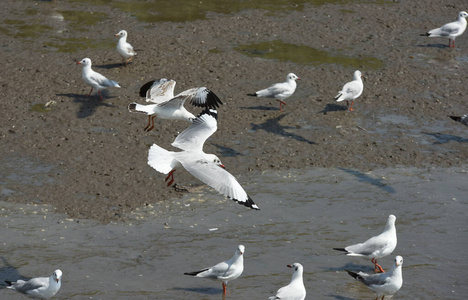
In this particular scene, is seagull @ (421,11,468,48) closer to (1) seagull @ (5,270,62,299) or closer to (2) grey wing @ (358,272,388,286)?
Answer: (2) grey wing @ (358,272,388,286)

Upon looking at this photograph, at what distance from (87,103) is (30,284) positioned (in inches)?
248

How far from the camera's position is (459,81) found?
580 inches

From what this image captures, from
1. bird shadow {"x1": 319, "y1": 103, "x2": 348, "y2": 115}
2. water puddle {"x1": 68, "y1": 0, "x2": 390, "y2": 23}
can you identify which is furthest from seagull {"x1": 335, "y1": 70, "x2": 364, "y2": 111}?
water puddle {"x1": 68, "y1": 0, "x2": 390, "y2": 23}

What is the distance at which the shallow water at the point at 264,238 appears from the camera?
8086 millimetres

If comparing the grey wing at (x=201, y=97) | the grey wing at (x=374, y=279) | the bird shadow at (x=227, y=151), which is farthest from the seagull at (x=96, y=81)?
the grey wing at (x=374, y=279)

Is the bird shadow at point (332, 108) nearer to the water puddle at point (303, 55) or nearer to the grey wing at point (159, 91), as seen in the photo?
the water puddle at point (303, 55)

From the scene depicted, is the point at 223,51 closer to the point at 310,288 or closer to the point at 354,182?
the point at 354,182

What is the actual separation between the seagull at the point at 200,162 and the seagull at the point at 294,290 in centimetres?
101

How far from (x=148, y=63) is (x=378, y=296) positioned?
8.71 metres

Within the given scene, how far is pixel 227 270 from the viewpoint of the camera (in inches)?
305

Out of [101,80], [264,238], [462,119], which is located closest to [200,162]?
[264,238]

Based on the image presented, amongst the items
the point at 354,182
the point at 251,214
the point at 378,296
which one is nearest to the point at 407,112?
the point at 354,182

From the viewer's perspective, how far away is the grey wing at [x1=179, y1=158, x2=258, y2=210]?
28.0 feet

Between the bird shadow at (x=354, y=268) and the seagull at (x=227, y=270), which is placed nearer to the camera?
the seagull at (x=227, y=270)
